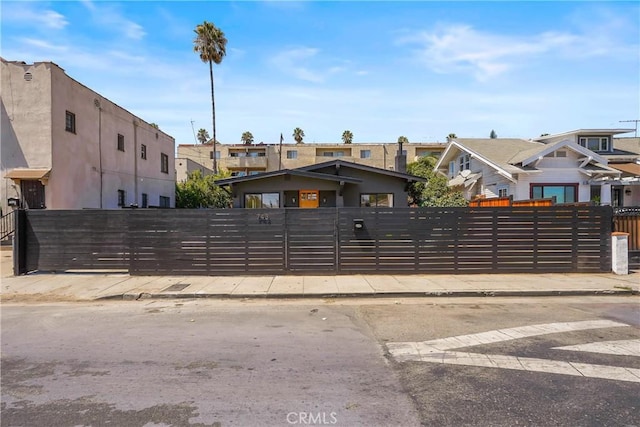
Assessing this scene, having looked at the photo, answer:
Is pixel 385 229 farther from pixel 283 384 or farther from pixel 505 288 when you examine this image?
pixel 283 384

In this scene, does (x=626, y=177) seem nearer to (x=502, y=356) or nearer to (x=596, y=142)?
(x=596, y=142)

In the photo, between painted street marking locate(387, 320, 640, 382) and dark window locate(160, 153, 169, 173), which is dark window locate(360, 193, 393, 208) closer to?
painted street marking locate(387, 320, 640, 382)

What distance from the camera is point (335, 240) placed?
1062 centimetres

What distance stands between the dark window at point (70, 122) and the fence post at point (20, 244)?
336 inches

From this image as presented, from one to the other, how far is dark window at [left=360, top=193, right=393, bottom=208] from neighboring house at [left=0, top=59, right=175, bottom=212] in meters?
13.2

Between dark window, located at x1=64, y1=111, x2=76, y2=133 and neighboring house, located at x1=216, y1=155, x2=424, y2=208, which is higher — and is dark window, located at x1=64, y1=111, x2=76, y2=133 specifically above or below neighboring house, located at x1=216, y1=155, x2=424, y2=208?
above

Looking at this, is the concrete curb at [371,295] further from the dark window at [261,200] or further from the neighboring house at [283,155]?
the neighboring house at [283,155]

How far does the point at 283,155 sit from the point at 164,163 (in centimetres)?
2217

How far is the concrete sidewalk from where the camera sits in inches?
337

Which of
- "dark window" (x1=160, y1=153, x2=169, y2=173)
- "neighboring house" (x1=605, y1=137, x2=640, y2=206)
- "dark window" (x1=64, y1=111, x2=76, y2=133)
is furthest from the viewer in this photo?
"dark window" (x1=160, y1=153, x2=169, y2=173)

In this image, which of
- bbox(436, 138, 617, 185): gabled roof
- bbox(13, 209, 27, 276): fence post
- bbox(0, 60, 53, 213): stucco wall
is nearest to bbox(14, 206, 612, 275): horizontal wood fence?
bbox(13, 209, 27, 276): fence post

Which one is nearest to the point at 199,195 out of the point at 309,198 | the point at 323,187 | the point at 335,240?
the point at 309,198

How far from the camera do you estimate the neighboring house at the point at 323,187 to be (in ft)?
59.2

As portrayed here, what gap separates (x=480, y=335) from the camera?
571cm
